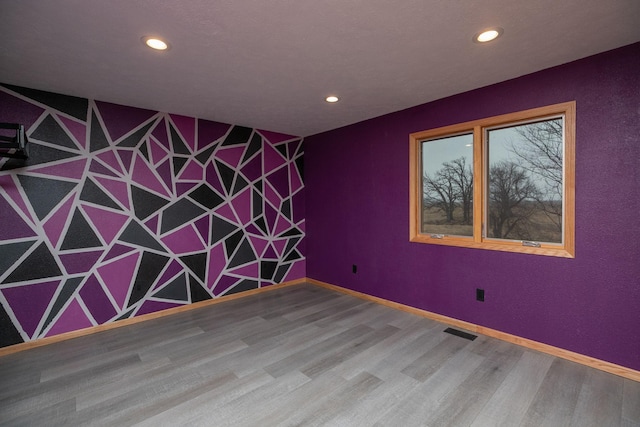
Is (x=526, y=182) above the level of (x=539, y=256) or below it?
above

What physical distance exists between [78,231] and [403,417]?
3471 millimetres

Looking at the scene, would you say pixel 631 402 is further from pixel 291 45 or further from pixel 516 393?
pixel 291 45

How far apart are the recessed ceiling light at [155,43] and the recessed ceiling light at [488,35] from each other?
2189mm

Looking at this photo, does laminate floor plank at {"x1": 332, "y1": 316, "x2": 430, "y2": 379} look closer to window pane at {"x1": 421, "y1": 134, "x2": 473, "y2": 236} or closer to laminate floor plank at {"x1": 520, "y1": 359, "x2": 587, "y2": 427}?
laminate floor plank at {"x1": 520, "y1": 359, "x2": 587, "y2": 427}

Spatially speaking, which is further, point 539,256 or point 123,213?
point 123,213

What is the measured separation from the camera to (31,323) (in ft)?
9.27

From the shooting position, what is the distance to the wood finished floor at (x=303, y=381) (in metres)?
1.84

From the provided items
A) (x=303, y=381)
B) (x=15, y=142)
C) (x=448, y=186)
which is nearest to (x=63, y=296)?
(x=15, y=142)

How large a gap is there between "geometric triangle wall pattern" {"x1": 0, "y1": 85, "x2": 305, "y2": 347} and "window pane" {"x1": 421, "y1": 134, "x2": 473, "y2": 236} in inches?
91.2

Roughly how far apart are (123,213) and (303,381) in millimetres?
2719

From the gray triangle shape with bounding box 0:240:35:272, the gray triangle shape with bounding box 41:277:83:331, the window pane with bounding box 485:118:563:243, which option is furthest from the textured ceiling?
the gray triangle shape with bounding box 41:277:83:331

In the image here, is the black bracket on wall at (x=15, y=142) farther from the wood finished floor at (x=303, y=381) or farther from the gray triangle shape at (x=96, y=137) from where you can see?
the wood finished floor at (x=303, y=381)

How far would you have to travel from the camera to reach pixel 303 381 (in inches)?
86.5

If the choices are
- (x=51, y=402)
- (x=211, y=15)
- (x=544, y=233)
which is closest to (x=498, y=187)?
(x=544, y=233)
